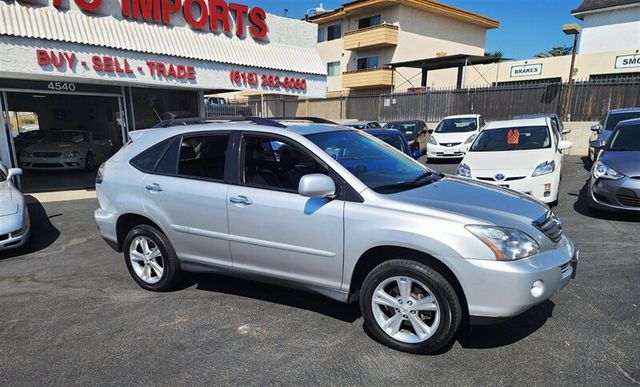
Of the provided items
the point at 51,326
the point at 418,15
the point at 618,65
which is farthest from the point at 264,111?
the point at 51,326

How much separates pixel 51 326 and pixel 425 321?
3.21 m

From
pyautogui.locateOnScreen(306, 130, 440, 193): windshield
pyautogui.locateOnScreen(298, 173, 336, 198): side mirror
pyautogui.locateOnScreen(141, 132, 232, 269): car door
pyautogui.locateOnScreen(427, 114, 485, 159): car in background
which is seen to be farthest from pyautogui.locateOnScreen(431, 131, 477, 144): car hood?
pyautogui.locateOnScreen(298, 173, 336, 198): side mirror

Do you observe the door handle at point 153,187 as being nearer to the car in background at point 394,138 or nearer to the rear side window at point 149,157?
the rear side window at point 149,157

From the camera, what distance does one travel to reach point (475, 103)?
2120 centimetres

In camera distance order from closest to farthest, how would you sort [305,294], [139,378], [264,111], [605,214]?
1. [139,378]
2. [305,294]
3. [605,214]
4. [264,111]

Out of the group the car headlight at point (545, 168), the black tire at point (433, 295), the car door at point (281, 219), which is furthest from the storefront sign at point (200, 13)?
the black tire at point (433, 295)

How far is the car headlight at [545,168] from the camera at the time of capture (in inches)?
293

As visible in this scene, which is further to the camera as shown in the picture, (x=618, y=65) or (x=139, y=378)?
(x=618, y=65)

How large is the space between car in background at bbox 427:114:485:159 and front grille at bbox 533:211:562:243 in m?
11.7

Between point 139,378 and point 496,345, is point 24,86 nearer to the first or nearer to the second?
point 139,378

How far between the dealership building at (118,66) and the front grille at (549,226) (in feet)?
30.9

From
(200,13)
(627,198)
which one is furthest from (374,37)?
(627,198)

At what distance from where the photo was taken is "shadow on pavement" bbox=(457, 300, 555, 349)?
3365 millimetres

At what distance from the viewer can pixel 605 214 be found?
7.28 m
